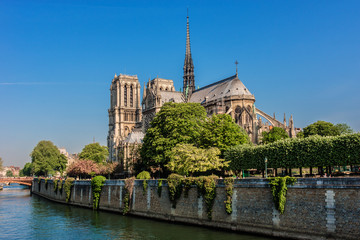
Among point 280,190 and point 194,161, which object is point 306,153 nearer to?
point 280,190

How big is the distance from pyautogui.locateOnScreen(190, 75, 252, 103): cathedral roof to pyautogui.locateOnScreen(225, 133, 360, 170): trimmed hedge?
33.1 m

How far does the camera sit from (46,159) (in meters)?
98.2

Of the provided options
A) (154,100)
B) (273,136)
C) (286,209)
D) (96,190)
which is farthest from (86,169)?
(286,209)

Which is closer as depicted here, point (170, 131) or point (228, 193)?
point (228, 193)

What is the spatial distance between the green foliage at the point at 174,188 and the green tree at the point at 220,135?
1236cm

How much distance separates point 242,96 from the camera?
7062cm

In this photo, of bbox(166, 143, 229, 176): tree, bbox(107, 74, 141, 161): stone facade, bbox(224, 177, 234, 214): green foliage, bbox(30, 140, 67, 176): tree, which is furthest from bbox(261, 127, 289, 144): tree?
bbox(30, 140, 67, 176): tree

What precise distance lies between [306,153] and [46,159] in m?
79.6

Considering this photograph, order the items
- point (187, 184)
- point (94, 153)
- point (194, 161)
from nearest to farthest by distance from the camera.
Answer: point (187, 184) → point (194, 161) → point (94, 153)

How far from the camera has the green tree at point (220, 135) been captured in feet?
151

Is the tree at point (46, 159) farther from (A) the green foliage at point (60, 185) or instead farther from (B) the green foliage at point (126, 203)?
(B) the green foliage at point (126, 203)

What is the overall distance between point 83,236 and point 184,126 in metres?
23.4

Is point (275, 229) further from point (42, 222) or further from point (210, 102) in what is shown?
point (210, 102)

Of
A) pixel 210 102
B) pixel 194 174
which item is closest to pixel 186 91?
pixel 210 102
